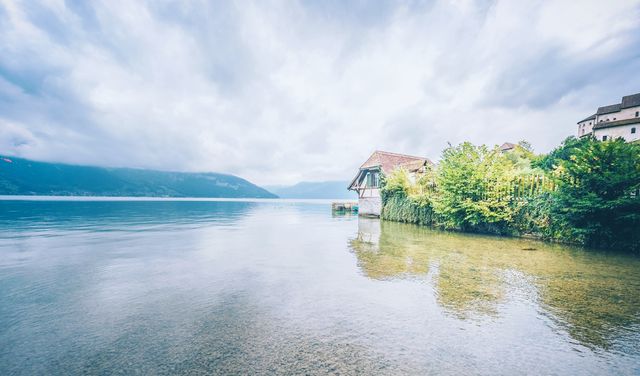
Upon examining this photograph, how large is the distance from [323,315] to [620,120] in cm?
7452

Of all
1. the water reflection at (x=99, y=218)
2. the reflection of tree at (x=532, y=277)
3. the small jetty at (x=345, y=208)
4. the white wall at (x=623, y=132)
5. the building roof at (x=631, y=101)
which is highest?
the building roof at (x=631, y=101)

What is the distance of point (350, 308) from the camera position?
4.88m

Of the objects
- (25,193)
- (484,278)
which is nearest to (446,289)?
(484,278)

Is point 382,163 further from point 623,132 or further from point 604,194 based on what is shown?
point 623,132

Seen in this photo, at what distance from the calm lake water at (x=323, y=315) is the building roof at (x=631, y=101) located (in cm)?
6917

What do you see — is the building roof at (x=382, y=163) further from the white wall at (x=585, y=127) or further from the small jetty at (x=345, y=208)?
the white wall at (x=585, y=127)

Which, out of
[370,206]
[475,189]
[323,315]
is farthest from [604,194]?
[370,206]

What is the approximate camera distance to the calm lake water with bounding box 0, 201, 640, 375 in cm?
321

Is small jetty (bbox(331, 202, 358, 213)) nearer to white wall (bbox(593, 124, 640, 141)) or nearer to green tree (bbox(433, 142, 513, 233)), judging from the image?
green tree (bbox(433, 142, 513, 233))

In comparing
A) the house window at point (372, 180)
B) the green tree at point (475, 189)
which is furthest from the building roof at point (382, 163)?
the green tree at point (475, 189)

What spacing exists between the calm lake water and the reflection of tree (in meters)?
0.04

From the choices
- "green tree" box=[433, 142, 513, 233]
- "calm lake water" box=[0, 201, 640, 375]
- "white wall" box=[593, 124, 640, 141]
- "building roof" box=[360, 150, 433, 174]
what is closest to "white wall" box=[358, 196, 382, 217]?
"building roof" box=[360, 150, 433, 174]

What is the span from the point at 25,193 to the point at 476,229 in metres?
199

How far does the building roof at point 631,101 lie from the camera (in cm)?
5224
